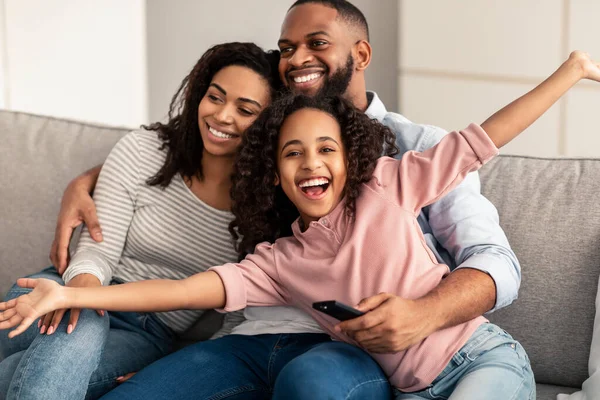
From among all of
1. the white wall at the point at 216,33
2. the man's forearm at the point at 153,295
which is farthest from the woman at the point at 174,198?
the white wall at the point at 216,33

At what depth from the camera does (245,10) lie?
4262 mm

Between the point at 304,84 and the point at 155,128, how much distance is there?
0.42 metres

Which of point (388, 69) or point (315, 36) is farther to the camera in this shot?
point (388, 69)

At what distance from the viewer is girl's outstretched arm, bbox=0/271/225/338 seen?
61.0 inches

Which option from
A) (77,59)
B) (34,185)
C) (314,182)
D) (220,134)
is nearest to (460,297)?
(314,182)

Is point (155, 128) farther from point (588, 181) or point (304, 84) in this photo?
point (588, 181)

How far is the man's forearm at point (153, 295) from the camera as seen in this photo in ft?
5.24

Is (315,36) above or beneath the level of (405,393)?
above

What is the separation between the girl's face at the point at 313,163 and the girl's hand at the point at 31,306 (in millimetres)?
530

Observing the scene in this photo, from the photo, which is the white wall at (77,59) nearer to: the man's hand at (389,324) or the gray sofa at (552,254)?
the gray sofa at (552,254)

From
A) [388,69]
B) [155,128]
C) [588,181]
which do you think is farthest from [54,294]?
[388,69]

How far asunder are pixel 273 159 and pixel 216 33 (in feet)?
8.91

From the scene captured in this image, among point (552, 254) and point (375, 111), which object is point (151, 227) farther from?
point (552, 254)

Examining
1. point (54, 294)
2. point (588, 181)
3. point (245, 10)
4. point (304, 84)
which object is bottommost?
point (54, 294)
